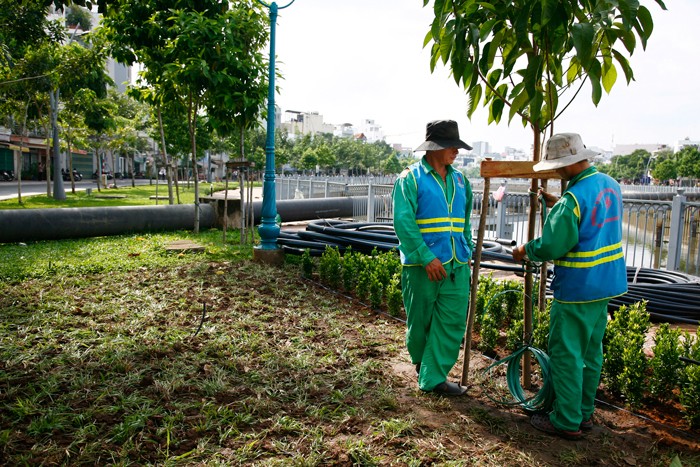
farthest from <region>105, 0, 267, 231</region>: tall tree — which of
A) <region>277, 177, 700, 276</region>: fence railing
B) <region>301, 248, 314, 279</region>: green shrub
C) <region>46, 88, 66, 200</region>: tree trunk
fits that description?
<region>46, 88, 66, 200</region>: tree trunk

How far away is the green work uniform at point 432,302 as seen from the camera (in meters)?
3.66

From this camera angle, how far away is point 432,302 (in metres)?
3.72

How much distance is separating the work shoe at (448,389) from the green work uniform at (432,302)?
1.9 inches

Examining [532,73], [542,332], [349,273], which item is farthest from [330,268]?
[532,73]

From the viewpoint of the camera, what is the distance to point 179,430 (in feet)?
10.3

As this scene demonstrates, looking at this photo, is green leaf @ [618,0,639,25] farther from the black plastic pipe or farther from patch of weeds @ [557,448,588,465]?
the black plastic pipe

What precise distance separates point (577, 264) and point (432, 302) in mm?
1002

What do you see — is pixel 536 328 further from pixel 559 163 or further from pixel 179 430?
pixel 179 430

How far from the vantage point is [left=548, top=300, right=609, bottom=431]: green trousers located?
3.09m

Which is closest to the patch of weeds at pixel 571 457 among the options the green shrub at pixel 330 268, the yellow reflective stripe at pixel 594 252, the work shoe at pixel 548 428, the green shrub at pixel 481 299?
the work shoe at pixel 548 428

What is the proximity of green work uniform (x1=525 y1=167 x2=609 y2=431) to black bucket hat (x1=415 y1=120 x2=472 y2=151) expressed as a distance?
2.74 feet

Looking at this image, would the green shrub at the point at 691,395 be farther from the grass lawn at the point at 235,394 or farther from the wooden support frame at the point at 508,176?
the wooden support frame at the point at 508,176

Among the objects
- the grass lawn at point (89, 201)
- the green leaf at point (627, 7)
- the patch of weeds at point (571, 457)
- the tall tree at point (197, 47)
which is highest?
the tall tree at point (197, 47)

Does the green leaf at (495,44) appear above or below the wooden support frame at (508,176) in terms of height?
above
